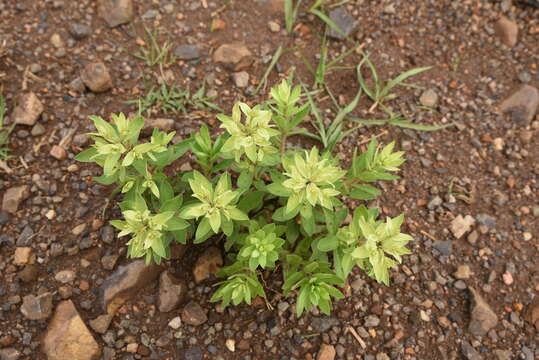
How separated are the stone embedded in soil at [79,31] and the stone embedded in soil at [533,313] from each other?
390cm

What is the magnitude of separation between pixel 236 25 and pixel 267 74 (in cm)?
56

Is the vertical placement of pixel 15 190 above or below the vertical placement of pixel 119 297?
above

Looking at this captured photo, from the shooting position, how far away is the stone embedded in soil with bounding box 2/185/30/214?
11.2 ft

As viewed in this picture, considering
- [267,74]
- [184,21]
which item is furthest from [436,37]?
[184,21]

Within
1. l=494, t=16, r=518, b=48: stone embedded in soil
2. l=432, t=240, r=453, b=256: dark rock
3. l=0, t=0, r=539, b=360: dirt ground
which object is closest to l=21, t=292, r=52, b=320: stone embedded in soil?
l=0, t=0, r=539, b=360: dirt ground

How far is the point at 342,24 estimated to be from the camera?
4.26 metres

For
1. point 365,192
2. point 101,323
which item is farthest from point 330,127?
point 101,323

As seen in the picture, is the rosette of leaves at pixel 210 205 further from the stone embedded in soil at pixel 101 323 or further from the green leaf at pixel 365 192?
the stone embedded in soil at pixel 101 323

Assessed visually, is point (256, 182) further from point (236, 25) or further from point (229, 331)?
point (236, 25)

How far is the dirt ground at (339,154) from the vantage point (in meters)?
3.24

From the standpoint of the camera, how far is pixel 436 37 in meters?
4.34

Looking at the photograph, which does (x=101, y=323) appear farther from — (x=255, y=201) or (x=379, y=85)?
(x=379, y=85)

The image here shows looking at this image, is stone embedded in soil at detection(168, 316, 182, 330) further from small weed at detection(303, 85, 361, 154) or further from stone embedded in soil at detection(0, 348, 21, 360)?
small weed at detection(303, 85, 361, 154)

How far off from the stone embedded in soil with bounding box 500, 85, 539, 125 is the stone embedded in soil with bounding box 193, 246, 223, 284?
263cm
